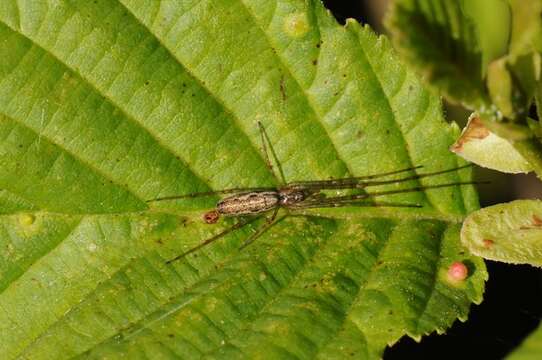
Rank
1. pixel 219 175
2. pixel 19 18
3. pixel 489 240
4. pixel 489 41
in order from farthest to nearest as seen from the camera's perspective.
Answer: pixel 219 175, pixel 19 18, pixel 489 240, pixel 489 41

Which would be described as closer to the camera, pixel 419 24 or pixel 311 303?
pixel 419 24

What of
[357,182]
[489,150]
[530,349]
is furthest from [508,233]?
[357,182]

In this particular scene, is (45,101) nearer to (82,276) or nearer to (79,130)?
(79,130)

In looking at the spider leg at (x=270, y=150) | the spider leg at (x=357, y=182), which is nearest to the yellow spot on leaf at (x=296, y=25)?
the spider leg at (x=270, y=150)

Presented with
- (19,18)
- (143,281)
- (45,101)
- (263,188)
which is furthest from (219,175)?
(19,18)

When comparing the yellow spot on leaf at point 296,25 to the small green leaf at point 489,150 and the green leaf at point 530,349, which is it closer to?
the small green leaf at point 489,150

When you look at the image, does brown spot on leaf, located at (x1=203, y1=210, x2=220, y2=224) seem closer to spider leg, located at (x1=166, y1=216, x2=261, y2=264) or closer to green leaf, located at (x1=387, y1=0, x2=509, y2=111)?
spider leg, located at (x1=166, y1=216, x2=261, y2=264)

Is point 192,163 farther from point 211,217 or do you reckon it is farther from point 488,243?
point 488,243

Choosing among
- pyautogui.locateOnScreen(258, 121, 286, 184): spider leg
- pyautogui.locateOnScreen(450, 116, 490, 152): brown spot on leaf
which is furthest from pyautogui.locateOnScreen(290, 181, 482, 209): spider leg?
pyautogui.locateOnScreen(450, 116, 490, 152): brown spot on leaf
